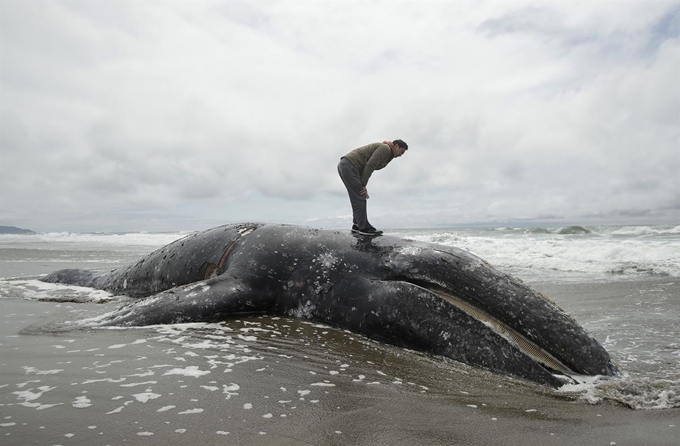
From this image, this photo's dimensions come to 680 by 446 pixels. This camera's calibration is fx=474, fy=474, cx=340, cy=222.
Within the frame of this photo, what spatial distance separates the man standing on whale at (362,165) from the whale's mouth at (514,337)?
2514mm

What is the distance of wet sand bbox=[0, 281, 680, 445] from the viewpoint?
2.79m

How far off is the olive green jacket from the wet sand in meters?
3.34

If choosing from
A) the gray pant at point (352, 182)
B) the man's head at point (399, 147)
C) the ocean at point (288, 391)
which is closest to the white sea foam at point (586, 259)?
the man's head at point (399, 147)

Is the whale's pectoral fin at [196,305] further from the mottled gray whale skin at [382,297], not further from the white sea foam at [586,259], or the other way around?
the white sea foam at [586,259]

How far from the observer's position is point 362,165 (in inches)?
305

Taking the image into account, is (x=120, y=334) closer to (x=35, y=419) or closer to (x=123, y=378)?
(x=123, y=378)

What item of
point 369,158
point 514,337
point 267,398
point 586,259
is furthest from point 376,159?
point 586,259

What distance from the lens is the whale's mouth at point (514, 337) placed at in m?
4.53

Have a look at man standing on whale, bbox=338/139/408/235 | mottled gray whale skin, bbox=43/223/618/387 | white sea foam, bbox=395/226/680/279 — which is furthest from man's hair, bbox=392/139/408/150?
white sea foam, bbox=395/226/680/279

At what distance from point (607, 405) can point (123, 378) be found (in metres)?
3.64

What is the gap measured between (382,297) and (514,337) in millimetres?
1468

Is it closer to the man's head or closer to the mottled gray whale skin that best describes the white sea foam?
the man's head

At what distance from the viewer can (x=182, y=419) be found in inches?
115

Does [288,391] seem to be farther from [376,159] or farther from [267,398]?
[376,159]
